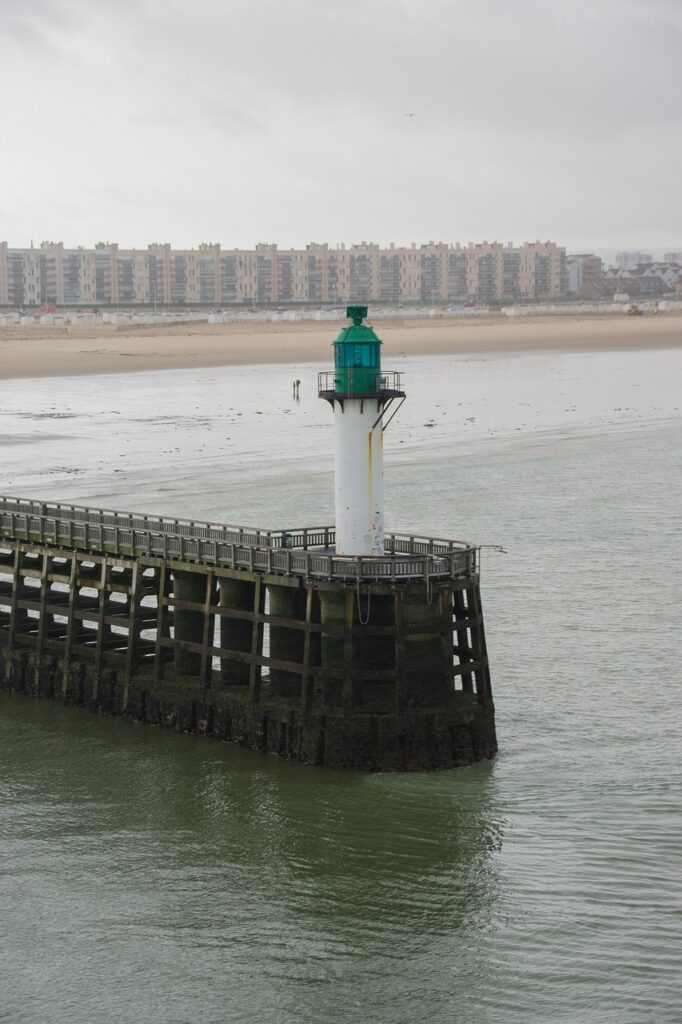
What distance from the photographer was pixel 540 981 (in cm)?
2258

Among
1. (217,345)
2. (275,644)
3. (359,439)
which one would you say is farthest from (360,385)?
(217,345)

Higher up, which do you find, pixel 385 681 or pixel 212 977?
pixel 385 681

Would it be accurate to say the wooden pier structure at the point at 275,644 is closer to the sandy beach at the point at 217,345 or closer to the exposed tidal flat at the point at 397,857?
the exposed tidal flat at the point at 397,857

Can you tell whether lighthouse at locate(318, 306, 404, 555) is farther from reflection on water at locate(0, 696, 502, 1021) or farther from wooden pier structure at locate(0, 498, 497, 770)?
reflection on water at locate(0, 696, 502, 1021)

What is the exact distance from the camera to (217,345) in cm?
16625

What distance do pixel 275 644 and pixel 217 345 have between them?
136m

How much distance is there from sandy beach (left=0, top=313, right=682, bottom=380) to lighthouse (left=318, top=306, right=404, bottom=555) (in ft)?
305

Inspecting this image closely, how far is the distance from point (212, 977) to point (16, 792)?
8.63m

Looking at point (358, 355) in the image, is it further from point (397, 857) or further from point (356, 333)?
point (397, 857)

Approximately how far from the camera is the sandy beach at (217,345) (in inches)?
5408

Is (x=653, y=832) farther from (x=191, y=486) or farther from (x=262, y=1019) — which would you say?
(x=191, y=486)

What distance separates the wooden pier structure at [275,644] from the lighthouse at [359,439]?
3.27 feet

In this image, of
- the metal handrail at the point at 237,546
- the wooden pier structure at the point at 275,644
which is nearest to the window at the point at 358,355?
the metal handrail at the point at 237,546

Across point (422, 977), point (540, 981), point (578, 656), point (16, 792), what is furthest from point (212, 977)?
point (578, 656)
